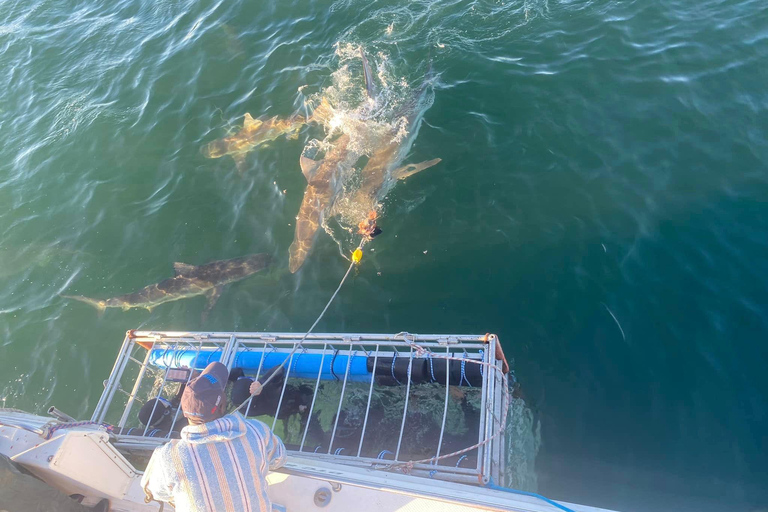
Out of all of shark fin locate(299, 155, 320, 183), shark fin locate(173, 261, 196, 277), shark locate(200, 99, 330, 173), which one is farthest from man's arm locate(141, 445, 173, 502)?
shark locate(200, 99, 330, 173)

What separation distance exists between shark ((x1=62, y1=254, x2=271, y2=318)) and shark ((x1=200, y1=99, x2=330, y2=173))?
3102 millimetres

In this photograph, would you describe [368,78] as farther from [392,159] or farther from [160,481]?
[160,481]

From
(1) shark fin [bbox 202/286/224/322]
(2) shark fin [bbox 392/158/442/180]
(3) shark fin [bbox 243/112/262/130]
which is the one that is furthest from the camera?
(3) shark fin [bbox 243/112/262/130]

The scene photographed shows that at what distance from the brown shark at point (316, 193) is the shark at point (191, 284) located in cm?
70

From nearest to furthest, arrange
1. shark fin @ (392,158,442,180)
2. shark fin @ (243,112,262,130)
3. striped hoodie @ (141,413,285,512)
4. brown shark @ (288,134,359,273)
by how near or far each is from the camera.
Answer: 1. striped hoodie @ (141,413,285,512)
2. brown shark @ (288,134,359,273)
3. shark fin @ (392,158,442,180)
4. shark fin @ (243,112,262,130)

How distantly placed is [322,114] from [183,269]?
17.1 ft

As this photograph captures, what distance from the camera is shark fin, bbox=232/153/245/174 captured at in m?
11.7

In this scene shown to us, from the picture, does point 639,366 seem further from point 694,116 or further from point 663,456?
point 694,116

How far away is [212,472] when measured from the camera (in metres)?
3.94

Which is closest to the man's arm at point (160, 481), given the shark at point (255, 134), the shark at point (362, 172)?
the shark at point (362, 172)

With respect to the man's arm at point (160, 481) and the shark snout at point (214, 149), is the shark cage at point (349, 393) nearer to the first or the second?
the man's arm at point (160, 481)

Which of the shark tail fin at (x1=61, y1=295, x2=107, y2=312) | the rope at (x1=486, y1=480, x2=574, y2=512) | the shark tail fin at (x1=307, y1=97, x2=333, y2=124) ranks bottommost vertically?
the shark tail fin at (x1=61, y1=295, x2=107, y2=312)

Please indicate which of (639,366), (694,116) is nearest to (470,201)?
(639,366)

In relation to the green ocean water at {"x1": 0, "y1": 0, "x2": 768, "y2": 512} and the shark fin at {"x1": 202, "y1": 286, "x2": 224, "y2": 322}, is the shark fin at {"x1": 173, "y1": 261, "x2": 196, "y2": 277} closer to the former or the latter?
the green ocean water at {"x1": 0, "y1": 0, "x2": 768, "y2": 512}
